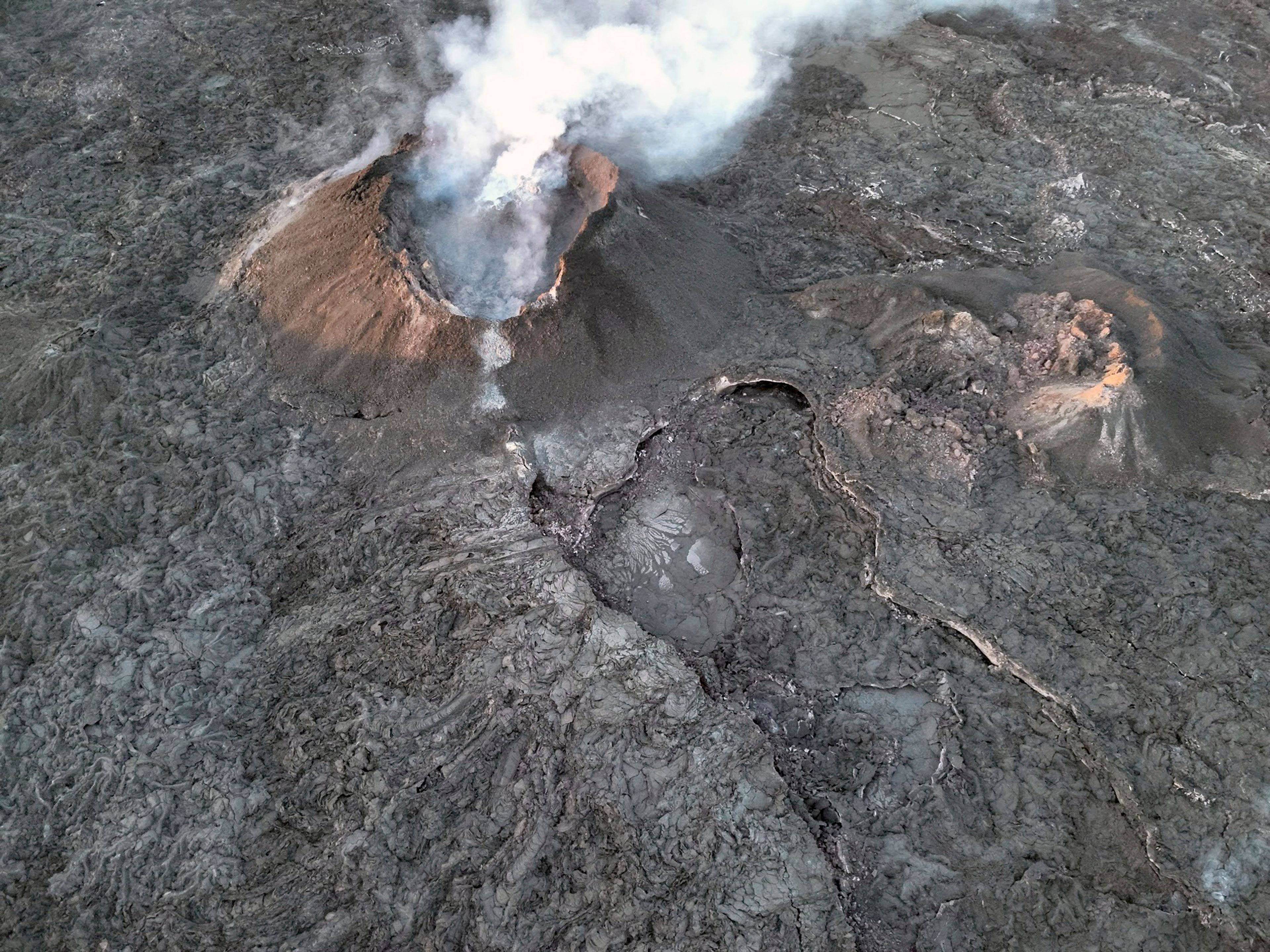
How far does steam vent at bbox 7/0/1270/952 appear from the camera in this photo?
630 centimetres

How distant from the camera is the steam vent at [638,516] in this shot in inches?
248

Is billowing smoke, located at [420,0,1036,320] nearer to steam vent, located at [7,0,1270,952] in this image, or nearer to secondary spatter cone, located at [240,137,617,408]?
steam vent, located at [7,0,1270,952]

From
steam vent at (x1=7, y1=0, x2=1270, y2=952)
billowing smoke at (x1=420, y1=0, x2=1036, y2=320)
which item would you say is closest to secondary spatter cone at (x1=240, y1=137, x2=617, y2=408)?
steam vent at (x1=7, y1=0, x2=1270, y2=952)

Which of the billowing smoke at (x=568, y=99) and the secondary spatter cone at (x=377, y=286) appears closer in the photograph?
the secondary spatter cone at (x=377, y=286)

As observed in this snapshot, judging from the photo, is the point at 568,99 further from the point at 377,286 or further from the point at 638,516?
the point at 638,516

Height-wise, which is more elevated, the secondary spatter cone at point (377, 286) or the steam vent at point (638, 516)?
the secondary spatter cone at point (377, 286)

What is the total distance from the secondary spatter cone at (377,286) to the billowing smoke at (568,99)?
0.85ft

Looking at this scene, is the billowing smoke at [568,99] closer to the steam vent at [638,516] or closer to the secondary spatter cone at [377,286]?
the steam vent at [638,516]

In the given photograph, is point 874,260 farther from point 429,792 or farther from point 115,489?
point 115,489

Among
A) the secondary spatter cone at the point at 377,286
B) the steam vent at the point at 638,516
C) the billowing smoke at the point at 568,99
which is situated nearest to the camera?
the steam vent at the point at 638,516

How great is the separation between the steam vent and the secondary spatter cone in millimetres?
58

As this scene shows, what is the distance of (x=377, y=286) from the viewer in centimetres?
909

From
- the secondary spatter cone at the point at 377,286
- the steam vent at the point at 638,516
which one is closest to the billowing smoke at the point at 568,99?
the steam vent at the point at 638,516

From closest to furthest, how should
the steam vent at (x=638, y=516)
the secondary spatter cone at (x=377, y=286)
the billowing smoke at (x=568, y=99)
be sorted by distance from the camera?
1. the steam vent at (x=638, y=516)
2. the secondary spatter cone at (x=377, y=286)
3. the billowing smoke at (x=568, y=99)
